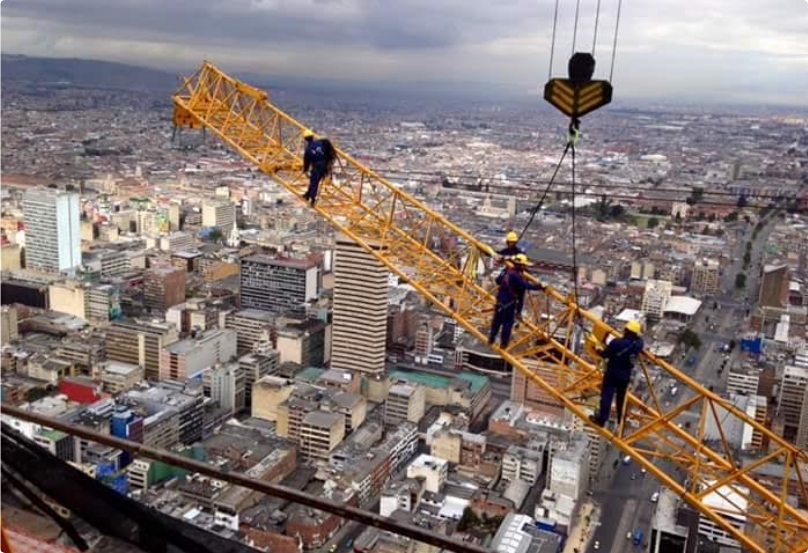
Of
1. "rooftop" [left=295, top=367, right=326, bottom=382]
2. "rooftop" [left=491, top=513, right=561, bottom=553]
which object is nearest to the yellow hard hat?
"rooftop" [left=491, top=513, right=561, bottom=553]

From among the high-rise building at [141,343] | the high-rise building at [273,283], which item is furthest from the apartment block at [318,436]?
the high-rise building at [273,283]

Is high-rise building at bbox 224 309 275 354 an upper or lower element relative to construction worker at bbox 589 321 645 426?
lower

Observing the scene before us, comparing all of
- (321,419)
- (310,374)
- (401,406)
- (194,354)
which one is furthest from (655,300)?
(194,354)

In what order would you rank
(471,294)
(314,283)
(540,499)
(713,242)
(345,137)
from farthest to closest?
1. (345,137)
2. (713,242)
3. (314,283)
4. (540,499)
5. (471,294)

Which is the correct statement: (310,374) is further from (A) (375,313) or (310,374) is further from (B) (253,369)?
(A) (375,313)

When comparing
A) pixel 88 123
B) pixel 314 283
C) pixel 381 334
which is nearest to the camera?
pixel 381 334

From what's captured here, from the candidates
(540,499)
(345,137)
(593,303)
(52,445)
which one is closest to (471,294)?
(540,499)

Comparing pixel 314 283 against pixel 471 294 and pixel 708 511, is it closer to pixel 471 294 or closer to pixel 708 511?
pixel 471 294

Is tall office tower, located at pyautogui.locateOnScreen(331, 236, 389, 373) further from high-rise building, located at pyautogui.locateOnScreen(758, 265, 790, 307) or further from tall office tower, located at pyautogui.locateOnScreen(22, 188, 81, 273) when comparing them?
high-rise building, located at pyautogui.locateOnScreen(758, 265, 790, 307)
